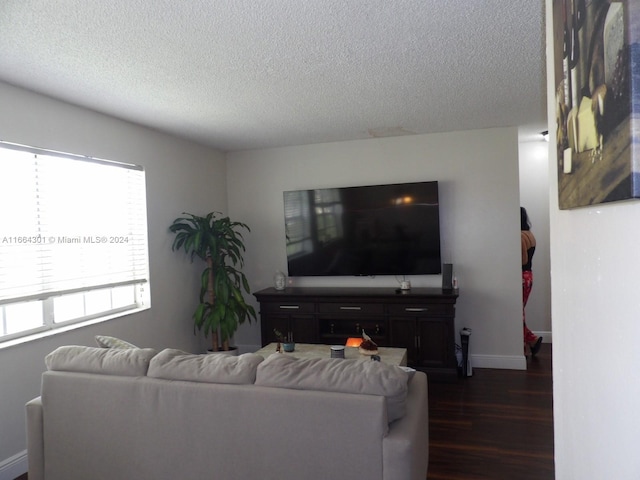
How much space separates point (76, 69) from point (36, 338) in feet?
5.87

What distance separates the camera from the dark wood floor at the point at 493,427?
291 cm

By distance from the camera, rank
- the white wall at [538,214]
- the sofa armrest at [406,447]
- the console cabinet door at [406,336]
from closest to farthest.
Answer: the sofa armrest at [406,447]
the console cabinet door at [406,336]
the white wall at [538,214]

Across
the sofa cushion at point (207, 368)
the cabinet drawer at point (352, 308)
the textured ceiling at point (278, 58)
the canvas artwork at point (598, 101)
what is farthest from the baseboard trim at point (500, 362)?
the canvas artwork at point (598, 101)

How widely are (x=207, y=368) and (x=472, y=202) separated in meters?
3.65

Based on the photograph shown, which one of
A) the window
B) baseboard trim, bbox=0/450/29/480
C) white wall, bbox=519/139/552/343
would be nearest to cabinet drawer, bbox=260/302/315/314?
the window

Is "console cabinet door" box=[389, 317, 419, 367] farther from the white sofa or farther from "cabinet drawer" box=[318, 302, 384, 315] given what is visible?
the white sofa

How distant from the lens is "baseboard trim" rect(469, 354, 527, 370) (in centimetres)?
485

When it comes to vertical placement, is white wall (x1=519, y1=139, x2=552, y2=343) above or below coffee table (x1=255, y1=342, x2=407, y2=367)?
above

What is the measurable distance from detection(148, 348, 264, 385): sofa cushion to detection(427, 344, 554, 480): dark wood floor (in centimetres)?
145

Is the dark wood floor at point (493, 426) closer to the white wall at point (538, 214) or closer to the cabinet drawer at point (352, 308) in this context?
the cabinet drawer at point (352, 308)

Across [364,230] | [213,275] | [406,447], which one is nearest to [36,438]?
[406,447]

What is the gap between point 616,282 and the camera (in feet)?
2.37

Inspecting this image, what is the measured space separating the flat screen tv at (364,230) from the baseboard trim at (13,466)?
3070mm

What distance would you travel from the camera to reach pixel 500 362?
490 centimetres
